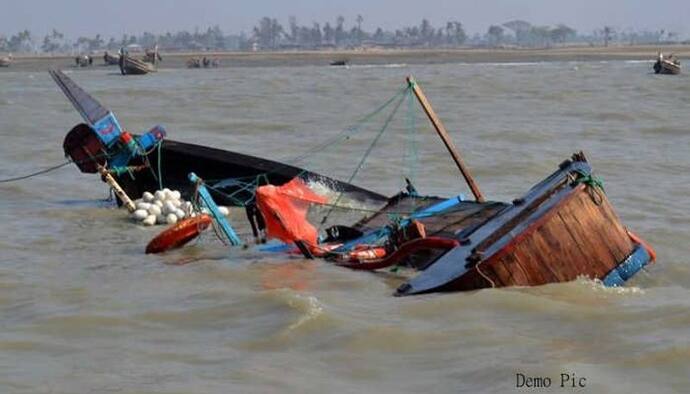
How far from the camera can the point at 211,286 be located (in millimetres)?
9672

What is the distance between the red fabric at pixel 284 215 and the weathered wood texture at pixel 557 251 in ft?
8.01

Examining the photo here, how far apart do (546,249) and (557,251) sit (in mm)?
107

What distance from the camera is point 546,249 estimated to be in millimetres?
8500

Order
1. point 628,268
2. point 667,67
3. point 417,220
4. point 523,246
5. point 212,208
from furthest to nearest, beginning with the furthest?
point 667,67
point 212,208
point 417,220
point 628,268
point 523,246

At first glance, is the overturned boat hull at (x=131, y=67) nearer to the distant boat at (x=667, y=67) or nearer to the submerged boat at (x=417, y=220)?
the distant boat at (x=667, y=67)

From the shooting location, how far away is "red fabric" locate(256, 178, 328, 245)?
10578 millimetres

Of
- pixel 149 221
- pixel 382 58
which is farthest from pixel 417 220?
pixel 382 58

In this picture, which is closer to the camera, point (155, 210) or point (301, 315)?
point (301, 315)

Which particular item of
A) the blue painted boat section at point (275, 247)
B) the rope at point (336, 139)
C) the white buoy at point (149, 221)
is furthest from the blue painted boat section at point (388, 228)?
the rope at point (336, 139)

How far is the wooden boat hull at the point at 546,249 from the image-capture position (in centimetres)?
843

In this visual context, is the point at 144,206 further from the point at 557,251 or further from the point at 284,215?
the point at 557,251

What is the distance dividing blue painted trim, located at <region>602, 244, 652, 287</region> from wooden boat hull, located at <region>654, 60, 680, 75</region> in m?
46.4

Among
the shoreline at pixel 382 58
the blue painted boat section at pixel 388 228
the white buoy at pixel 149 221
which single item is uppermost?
the blue painted boat section at pixel 388 228

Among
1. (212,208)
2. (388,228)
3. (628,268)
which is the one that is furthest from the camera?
(212,208)
